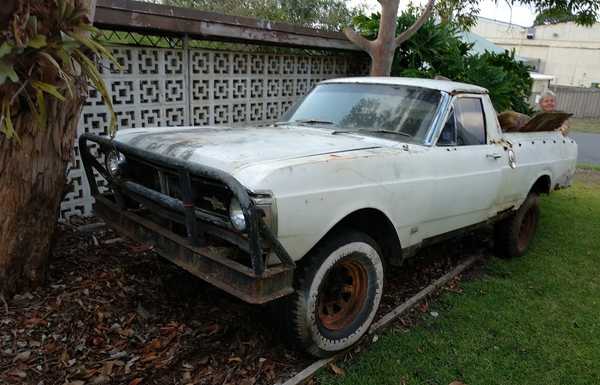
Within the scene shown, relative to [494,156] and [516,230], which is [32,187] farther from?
[516,230]

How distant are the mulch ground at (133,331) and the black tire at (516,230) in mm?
1794

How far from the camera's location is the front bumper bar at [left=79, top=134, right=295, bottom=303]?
8.39ft

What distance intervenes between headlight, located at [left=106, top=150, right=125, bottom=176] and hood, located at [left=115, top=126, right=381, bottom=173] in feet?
0.36

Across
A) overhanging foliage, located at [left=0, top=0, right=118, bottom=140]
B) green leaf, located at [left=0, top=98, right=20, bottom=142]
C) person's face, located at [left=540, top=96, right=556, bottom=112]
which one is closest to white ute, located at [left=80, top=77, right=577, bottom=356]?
overhanging foliage, located at [left=0, top=0, right=118, bottom=140]

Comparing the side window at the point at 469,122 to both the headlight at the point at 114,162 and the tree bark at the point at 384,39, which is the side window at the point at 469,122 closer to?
the headlight at the point at 114,162

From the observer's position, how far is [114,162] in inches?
139

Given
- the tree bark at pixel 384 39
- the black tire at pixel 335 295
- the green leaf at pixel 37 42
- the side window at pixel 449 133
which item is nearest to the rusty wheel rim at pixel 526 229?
the side window at pixel 449 133

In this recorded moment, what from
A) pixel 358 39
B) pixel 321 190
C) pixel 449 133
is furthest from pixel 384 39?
pixel 321 190

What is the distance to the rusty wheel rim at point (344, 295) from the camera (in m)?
3.36

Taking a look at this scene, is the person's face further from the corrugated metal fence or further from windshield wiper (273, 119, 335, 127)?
the corrugated metal fence

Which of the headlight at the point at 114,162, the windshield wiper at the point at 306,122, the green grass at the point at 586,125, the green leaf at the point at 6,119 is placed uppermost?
the green leaf at the point at 6,119

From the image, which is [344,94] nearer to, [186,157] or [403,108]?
[403,108]

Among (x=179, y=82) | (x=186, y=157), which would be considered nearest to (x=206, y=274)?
(x=186, y=157)

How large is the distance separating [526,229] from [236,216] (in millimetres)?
4278
